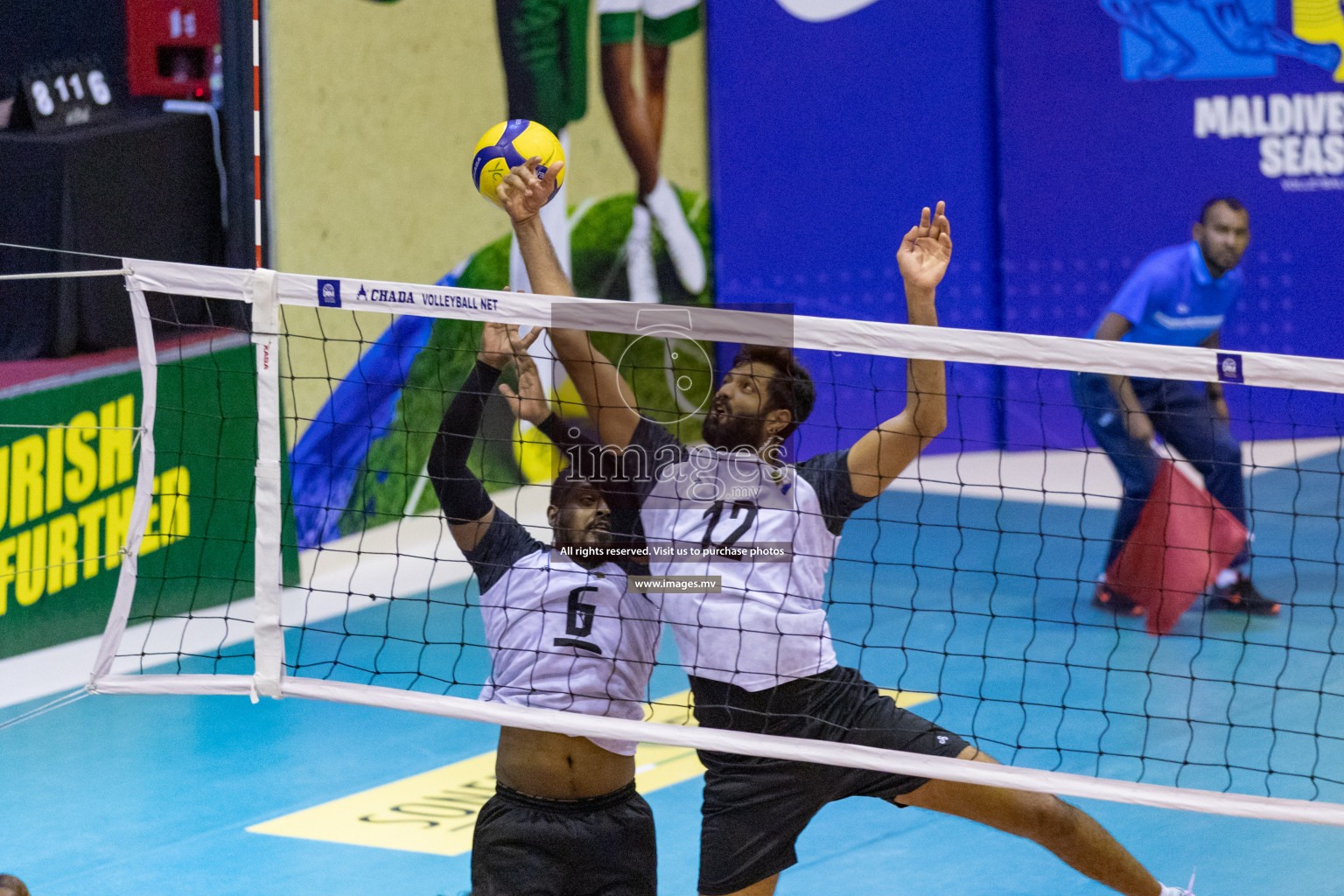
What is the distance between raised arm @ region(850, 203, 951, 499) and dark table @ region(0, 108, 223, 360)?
535 centimetres

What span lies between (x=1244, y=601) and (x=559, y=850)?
5271mm

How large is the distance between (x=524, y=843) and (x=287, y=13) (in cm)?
640

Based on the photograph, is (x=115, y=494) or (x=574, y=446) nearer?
(x=574, y=446)

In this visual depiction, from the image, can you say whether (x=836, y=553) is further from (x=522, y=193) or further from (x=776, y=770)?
(x=522, y=193)

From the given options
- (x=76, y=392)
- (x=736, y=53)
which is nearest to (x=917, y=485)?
(x=736, y=53)

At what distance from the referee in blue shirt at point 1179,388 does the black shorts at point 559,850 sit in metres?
4.64

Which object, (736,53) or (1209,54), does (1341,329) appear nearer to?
(1209,54)

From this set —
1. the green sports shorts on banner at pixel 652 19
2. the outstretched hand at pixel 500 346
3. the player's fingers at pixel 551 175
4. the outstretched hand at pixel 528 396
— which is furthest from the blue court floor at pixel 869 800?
the green sports shorts on banner at pixel 652 19

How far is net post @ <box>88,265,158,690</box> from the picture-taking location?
175 inches

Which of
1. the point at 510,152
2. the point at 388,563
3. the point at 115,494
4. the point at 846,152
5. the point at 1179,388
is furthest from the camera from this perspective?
the point at 846,152

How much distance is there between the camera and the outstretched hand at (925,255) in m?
3.95

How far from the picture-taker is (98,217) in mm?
8125

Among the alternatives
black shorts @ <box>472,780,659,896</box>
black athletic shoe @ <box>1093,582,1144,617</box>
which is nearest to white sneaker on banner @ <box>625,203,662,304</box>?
black athletic shoe @ <box>1093,582,1144,617</box>

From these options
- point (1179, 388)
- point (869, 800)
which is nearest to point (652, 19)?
point (1179, 388)
